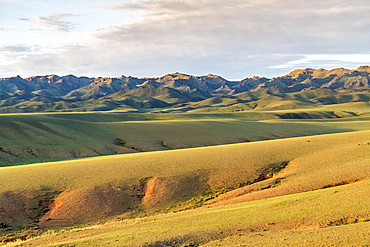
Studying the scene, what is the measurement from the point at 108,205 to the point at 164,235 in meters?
15.2

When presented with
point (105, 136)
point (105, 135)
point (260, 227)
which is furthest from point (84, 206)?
point (105, 135)

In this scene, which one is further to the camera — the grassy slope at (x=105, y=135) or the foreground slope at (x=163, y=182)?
the grassy slope at (x=105, y=135)

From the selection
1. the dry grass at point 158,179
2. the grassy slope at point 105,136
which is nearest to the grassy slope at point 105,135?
the grassy slope at point 105,136

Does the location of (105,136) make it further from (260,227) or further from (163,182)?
(260,227)

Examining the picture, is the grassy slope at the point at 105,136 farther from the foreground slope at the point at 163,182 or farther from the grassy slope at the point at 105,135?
the foreground slope at the point at 163,182

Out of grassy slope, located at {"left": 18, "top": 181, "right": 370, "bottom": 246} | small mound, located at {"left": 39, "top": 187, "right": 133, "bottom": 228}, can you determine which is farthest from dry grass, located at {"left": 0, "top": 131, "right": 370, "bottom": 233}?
grassy slope, located at {"left": 18, "top": 181, "right": 370, "bottom": 246}

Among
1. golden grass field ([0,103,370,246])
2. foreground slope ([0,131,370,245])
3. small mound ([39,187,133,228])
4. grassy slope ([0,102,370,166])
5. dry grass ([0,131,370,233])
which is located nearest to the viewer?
golden grass field ([0,103,370,246])

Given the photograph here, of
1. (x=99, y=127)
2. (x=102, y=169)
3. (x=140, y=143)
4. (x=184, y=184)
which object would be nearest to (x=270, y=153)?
(x=184, y=184)

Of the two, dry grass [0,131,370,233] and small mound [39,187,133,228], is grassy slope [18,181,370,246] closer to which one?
small mound [39,187,133,228]

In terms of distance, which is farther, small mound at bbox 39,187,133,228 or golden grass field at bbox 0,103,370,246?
small mound at bbox 39,187,133,228

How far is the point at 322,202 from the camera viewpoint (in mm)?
29281

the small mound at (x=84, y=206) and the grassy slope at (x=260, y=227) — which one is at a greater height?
the grassy slope at (x=260, y=227)

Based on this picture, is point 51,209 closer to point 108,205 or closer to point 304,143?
point 108,205

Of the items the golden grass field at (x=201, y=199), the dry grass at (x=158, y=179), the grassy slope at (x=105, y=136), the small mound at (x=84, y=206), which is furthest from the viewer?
the grassy slope at (x=105, y=136)
